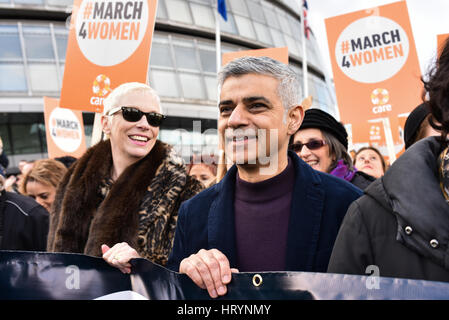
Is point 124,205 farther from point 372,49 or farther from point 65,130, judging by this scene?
point 65,130

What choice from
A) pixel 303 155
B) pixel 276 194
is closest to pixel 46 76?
pixel 303 155

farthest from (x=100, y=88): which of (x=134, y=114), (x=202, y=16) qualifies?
(x=202, y=16)

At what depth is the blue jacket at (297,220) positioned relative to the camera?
5.60 feet

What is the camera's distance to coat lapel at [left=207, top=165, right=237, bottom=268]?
5.87ft

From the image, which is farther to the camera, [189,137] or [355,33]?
[189,137]

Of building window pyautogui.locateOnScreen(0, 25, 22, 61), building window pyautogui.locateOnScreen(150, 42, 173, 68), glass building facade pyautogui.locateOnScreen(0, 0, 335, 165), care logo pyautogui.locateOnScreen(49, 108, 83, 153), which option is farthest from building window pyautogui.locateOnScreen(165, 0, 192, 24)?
care logo pyautogui.locateOnScreen(49, 108, 83, 153)

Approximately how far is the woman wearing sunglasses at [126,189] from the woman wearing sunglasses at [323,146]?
1.14 meters

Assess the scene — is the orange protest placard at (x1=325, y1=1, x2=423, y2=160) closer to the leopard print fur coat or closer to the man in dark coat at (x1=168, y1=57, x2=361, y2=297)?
the leopard print fur coat

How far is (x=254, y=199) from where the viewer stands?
6.13 ft

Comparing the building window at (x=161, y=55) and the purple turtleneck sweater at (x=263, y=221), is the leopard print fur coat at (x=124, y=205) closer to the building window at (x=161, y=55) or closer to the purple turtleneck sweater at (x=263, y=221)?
the purple turtleneck sweater at (x=263, y=221)

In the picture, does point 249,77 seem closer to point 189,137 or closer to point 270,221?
point 270,221

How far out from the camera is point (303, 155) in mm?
3312

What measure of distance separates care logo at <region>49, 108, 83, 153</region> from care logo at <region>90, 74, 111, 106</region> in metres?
4.26
